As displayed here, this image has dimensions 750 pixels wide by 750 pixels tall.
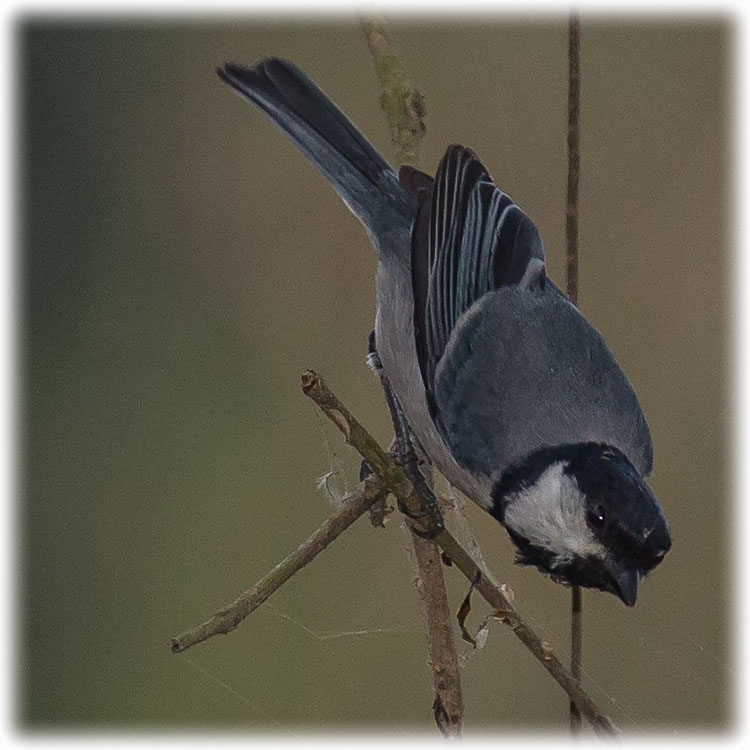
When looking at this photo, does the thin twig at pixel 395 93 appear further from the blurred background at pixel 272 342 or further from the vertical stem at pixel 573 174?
the vertical stem at pixel 573 174

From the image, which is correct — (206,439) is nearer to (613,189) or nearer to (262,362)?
(262,362)

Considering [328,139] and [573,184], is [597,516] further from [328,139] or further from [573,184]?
[328,139]

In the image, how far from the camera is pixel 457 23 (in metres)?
2.79

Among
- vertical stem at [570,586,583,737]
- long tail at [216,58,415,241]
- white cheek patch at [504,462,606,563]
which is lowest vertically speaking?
vertical stem at [570,586,583,737]

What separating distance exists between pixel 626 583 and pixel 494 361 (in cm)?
53

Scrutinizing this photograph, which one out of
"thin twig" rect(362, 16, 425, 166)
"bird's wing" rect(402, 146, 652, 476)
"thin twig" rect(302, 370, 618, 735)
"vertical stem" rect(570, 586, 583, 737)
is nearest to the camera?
"thin twig" rect(302, 370, 618, 735)

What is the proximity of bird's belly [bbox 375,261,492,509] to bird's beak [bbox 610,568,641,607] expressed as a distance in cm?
39

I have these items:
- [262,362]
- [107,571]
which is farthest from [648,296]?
A: [107,571]

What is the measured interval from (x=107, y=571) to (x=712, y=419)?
1.51 metres

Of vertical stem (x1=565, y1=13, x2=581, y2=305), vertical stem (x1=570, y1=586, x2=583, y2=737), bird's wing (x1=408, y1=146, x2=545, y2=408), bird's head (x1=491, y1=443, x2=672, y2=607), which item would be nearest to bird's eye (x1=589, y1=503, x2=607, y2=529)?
bird's head (x1=491, y1=443, x2=672, y2=607)

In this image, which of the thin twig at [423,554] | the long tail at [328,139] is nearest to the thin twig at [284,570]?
the thin twig at [423,554]

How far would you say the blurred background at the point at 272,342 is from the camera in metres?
2.41

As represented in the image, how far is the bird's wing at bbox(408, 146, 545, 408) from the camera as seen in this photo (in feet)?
7.30

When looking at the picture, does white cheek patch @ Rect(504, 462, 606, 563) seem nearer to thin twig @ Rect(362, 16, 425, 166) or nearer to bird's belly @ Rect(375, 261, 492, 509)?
bird's belly @ Rect(375, 261, 492, 509)
